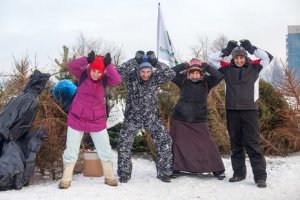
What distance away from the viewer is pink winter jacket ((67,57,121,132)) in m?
5.76

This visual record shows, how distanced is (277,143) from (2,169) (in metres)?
5.31

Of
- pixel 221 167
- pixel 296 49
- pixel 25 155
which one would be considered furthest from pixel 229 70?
pixel 296 49

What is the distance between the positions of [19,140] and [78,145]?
805mm

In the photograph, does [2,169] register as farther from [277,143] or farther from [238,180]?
[277,143]

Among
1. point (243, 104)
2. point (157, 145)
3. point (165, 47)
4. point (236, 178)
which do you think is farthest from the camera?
point (165, 47)

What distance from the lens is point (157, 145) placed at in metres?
6.25

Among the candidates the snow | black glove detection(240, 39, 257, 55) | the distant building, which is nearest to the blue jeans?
the snow

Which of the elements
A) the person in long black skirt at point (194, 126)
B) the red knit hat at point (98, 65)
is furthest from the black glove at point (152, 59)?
the red knit hat at point (98, 65)

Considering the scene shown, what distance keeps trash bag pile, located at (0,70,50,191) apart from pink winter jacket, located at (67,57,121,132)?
0.50m

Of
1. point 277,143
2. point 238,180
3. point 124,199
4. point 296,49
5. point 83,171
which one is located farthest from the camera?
point 296,49

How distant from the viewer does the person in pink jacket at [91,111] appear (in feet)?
18.7

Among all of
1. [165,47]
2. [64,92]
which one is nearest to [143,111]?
[64,92]

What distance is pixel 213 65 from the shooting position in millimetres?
6422

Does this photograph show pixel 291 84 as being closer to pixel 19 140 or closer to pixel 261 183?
pixel 261 183
